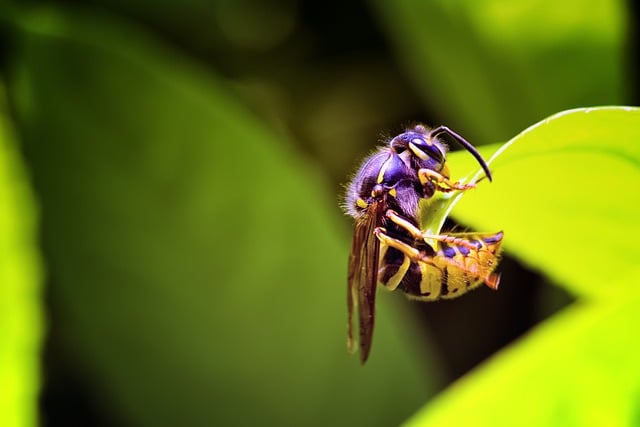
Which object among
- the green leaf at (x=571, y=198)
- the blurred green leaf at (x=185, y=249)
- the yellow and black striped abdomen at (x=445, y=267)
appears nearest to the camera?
the green leaf at (x=571, y=198)

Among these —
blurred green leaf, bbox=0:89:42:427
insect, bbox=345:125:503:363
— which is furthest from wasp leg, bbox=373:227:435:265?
blurred green leaf, bbox=0:89:42:427

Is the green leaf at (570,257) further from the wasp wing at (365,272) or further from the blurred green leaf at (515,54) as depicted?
the blurred green leaf at (515,54)

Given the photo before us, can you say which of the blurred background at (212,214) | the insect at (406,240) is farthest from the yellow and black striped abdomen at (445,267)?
the blurred background at (212,214)

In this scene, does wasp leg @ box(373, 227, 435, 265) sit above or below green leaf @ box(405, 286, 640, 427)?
above

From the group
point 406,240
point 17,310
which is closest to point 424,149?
point 406,240

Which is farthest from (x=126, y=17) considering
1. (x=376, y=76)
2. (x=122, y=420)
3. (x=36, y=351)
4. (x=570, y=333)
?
(x=570, y=333)

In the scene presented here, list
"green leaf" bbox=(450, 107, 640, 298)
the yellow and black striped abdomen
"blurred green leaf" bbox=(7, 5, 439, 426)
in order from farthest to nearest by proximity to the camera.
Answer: "blurred green leaf" bbox=(7, 5, 439, 426) < the yellow and black striped abdomen < "green leaf" bbox=(450, 107, 640, 298)

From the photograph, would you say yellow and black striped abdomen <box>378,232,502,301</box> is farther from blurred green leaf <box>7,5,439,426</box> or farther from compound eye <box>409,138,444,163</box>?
blurred green leaf <box>7,5,439,426</box>

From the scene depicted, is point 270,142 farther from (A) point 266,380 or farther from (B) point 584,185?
(B) point 584,185
